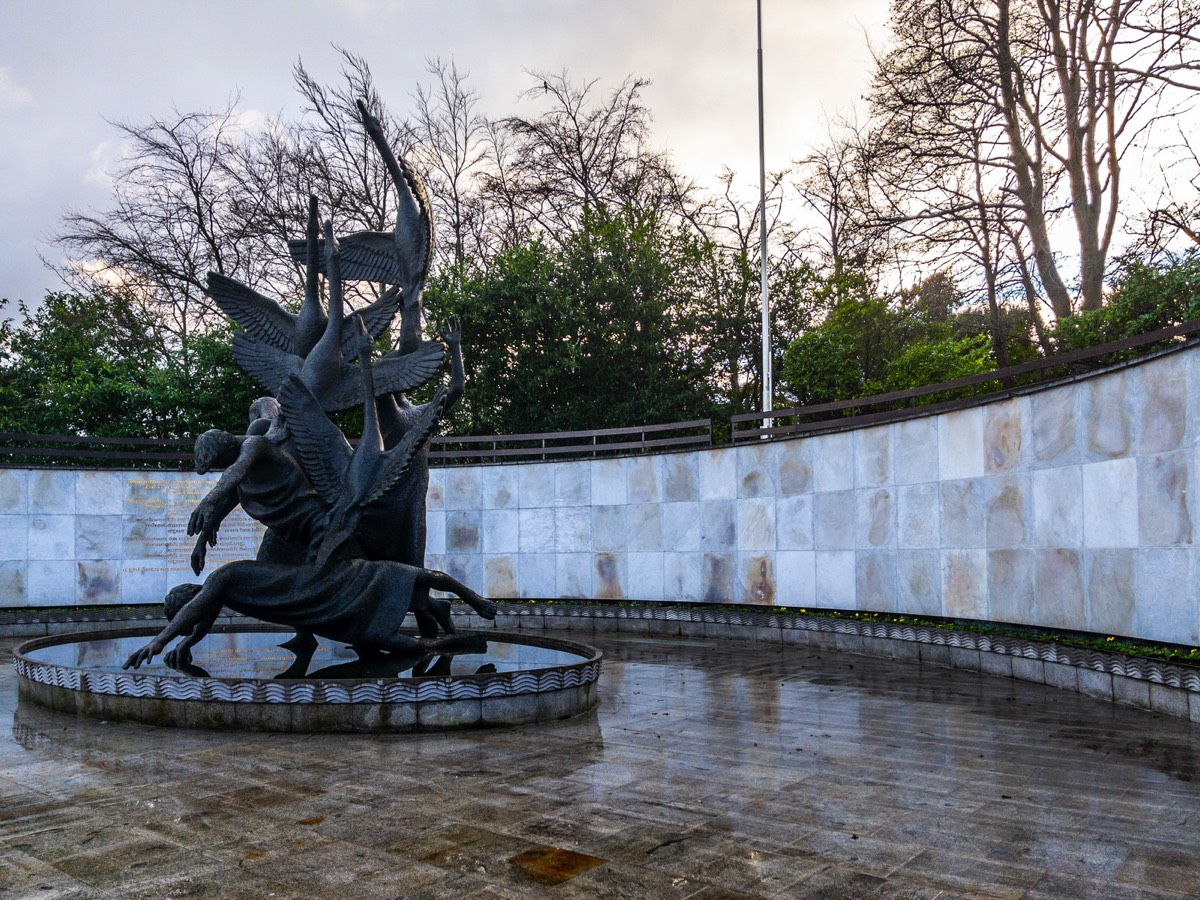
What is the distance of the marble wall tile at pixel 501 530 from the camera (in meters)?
17.2

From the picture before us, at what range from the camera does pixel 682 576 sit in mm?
15898

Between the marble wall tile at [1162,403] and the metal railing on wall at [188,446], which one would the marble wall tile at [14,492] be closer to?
the metal railing on wall at [188,446]

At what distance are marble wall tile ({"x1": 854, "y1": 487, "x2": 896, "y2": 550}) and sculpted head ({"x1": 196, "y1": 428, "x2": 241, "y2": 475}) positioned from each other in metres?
8.78

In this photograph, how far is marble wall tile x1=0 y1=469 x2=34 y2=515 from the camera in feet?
52.1

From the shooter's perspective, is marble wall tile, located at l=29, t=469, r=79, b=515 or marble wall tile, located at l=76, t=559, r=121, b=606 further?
marble wall tile, located at l=76, t=559, r=121, b=606

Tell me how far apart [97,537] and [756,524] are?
1172cm

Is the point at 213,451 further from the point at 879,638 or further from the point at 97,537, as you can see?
the point at 97,537

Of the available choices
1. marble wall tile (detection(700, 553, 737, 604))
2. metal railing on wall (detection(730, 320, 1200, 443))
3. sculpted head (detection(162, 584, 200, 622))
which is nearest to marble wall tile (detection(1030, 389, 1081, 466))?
metal railing on wall (detection(730, 320, 1200, 443))

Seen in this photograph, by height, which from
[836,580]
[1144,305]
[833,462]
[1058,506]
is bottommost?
[836,580]

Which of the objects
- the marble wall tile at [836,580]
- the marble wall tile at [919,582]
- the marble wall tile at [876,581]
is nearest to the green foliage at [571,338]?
the marble wall tile at [836,580]

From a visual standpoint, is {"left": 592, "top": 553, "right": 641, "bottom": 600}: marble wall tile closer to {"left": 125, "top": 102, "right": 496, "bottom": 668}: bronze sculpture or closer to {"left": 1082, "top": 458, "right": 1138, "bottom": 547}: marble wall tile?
{"left": 125, "top": 102, "right": 496, "bottom": 668}: bronze sculpture

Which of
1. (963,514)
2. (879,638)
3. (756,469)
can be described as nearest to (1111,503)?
(963,514)

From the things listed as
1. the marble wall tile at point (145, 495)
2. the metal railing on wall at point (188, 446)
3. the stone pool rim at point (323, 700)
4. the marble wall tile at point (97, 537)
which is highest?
the metal railing on wall at point (188, 446)

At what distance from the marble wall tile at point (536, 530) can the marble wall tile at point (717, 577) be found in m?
3.05
